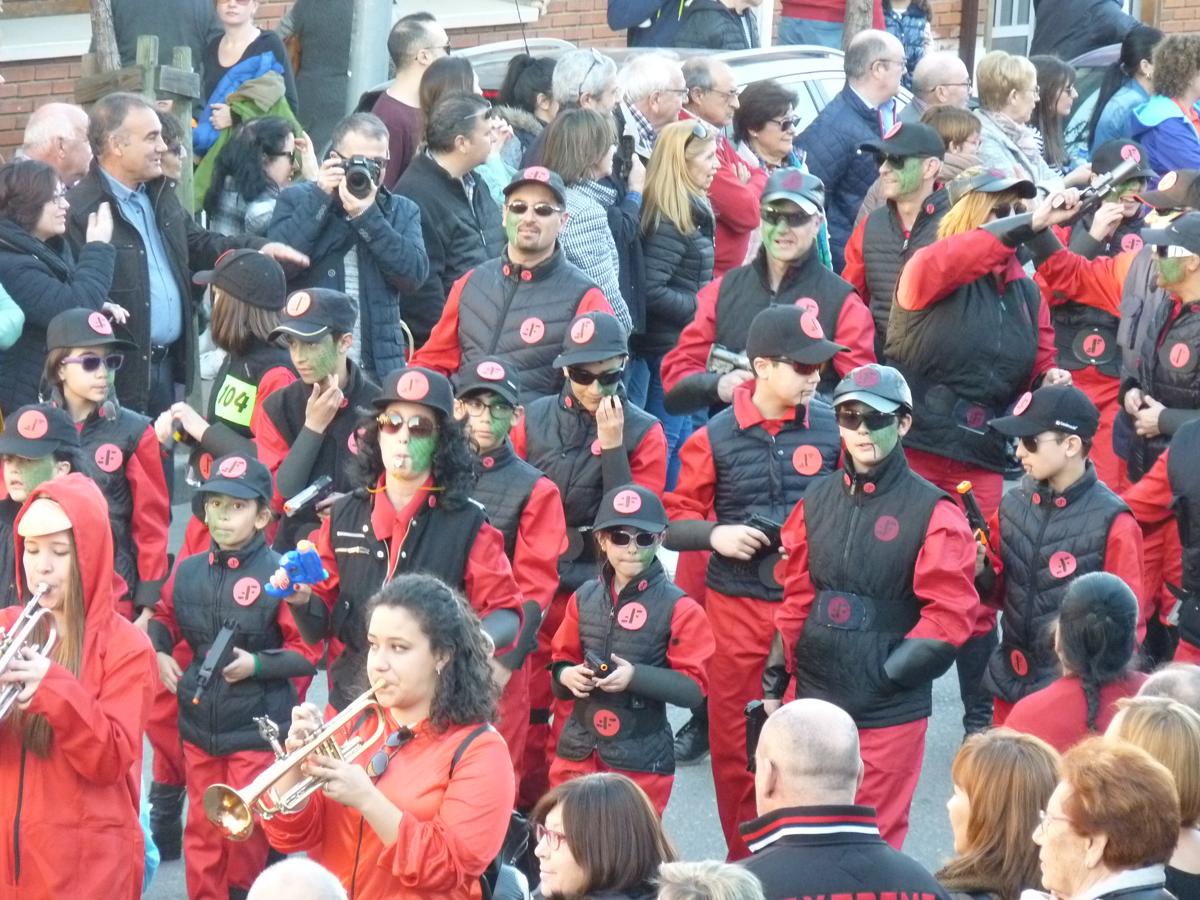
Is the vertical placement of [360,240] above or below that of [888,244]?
above

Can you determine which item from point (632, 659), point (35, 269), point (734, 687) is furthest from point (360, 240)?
point (632, 659)

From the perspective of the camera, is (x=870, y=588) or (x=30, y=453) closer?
(x=870, y=588)

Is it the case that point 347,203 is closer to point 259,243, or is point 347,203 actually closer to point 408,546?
point 259,243

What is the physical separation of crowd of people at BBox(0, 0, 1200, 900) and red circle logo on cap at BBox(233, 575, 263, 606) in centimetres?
1

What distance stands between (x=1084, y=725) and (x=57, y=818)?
280 cm

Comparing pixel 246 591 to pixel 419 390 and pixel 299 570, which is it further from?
pixel 419 390

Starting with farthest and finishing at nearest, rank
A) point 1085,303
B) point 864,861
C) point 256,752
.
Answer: point 1085,303, point 256,752, point 864,861

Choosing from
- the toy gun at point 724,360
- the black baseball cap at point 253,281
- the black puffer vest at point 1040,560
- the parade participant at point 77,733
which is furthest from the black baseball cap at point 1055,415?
the parade participant at point 77,733

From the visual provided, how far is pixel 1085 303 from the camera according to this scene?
30.1 ft

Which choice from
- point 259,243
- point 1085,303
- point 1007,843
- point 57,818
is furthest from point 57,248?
point 1007,843

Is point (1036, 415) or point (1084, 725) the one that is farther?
point (1036, 415)

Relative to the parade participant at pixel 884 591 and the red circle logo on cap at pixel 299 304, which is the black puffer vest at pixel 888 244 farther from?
the red circle logo on cap at pixel 299 304

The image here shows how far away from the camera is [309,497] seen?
709 centimetres

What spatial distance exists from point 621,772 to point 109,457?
2.24 m
